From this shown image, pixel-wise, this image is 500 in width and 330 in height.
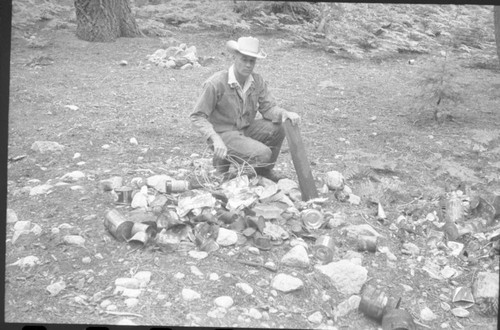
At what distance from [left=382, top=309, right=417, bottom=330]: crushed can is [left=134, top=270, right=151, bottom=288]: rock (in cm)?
125

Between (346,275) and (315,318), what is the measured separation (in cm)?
33

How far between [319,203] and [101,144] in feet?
5.91

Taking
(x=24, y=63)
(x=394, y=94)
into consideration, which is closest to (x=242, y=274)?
(x=394, y=94)

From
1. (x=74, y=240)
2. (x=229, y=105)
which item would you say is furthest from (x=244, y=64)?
(x=74, y=240)

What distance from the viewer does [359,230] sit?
339 centimetres

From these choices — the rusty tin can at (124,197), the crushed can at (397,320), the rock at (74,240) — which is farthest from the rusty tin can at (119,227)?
the crushed can at (397,320)

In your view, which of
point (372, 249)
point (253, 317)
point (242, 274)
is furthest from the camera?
point (372, 249)

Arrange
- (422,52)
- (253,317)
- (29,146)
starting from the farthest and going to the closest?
(422,52) → (29,146) → (253,317)

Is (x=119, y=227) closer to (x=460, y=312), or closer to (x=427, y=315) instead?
(x=427, y=315)

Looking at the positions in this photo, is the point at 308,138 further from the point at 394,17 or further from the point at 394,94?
the point at 394,17

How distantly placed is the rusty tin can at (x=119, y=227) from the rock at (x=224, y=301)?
68 cm

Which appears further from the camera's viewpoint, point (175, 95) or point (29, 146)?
point (175, 95)

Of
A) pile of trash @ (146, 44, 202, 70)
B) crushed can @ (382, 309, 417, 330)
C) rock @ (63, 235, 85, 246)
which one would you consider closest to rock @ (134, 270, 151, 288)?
rock @ (63, 235, 85, 246)

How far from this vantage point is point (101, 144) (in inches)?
168
